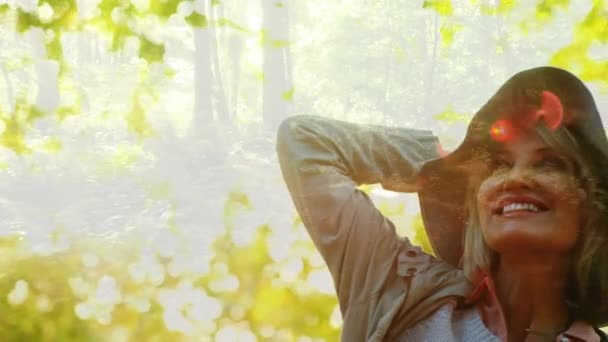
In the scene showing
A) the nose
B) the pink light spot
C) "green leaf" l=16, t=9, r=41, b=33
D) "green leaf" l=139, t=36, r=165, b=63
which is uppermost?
"green leaf" l=16, t=9, r=41, b=33

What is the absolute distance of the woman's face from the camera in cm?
115

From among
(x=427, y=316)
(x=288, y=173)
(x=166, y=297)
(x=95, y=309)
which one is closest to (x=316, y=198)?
(x=288, y=173)

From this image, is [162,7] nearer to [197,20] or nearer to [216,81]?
[197,20]

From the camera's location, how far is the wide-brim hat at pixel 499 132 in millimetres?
1158

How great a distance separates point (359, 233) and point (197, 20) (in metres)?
0.78

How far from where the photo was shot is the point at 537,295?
119 cm

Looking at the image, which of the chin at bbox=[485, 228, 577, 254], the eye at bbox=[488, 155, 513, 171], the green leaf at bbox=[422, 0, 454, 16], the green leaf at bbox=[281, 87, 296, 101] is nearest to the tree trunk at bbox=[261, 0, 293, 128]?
the green leaf at bbox=[281, 87, 296, 101]

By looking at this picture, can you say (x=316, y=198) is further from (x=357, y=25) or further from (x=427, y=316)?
(x=357, y=25)

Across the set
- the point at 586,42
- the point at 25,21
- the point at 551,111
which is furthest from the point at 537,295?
the point at 25,21

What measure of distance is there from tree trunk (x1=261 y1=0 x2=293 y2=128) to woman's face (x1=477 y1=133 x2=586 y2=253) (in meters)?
0.68

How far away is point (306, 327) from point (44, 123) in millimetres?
881

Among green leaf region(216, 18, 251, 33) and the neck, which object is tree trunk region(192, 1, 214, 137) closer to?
green leaf region(216, 18, 251, 33)

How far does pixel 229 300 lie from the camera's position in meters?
1.69

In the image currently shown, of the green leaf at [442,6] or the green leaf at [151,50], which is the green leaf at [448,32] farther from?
the green leaf at [151,50]
